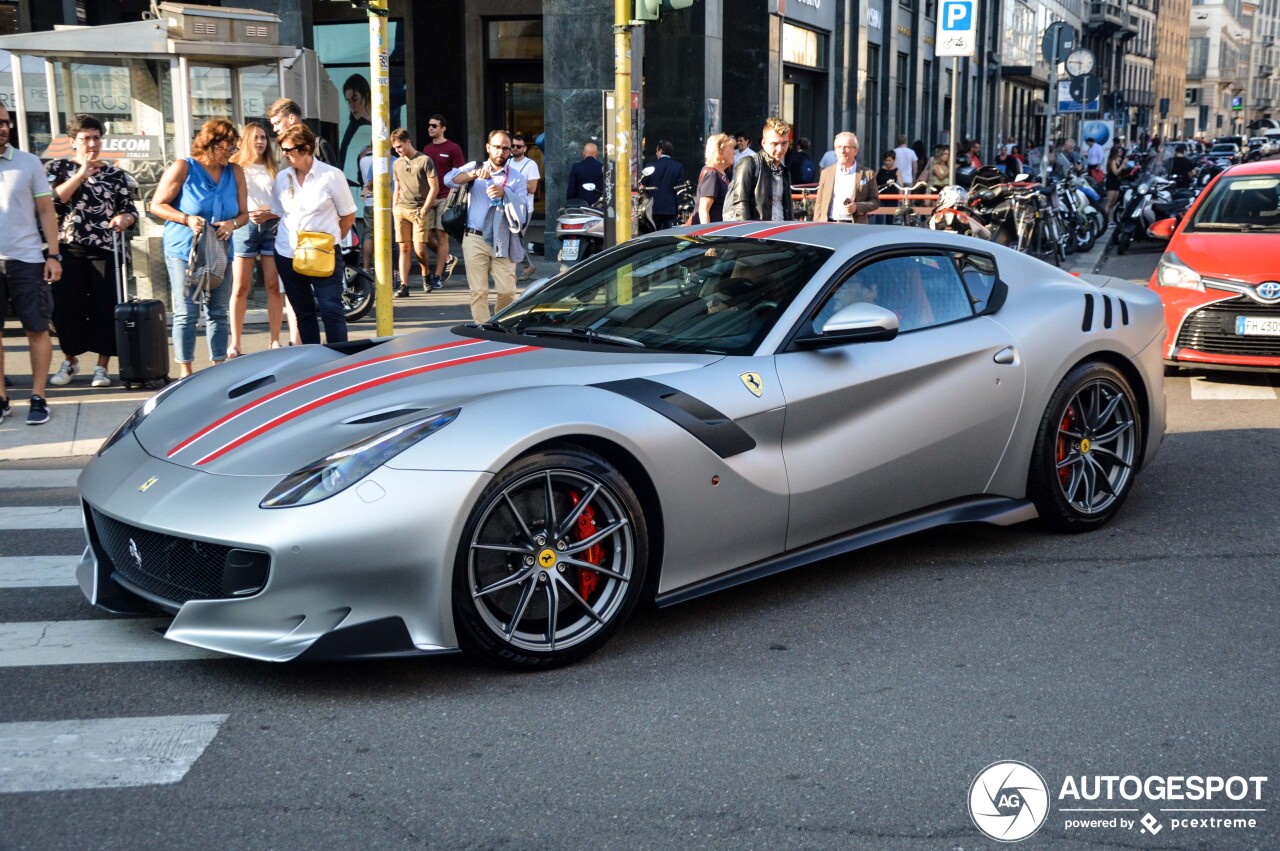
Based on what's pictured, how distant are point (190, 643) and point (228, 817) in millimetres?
833

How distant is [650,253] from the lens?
582cm

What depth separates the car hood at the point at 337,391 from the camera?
4348 mm

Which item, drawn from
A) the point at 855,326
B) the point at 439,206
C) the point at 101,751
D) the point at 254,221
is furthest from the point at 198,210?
the point at 439,206

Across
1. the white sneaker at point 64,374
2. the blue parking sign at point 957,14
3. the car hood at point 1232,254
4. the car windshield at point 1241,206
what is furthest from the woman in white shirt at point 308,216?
the blue parking sign at point 957,14

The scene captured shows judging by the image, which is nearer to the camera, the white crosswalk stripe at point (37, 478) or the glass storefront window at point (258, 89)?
the white crosswalk stripe at point (37, 478)

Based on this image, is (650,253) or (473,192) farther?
(473,192)

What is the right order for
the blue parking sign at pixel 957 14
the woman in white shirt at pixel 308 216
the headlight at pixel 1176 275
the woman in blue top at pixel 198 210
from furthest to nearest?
the blue parking sign at pixel 957 14, the headlight at pixel 1176 275, the woman in blue top at pixel 198 210, the woman in white shirt at pixel 308 216

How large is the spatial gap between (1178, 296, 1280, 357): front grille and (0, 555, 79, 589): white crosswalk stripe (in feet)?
25.2

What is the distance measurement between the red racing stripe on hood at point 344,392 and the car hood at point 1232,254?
669 cm

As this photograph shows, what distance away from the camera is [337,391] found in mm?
4734

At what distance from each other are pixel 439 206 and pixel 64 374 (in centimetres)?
679

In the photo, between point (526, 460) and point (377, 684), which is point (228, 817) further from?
point (526, 460)

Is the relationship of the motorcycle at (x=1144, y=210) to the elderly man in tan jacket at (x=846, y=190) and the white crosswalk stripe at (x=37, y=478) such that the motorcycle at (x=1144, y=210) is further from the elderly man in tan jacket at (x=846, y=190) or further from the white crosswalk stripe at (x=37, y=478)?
the white crosswalk stripe at (x=37, y=478)

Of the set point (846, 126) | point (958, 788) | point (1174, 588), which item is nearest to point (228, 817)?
point (958, 788)
